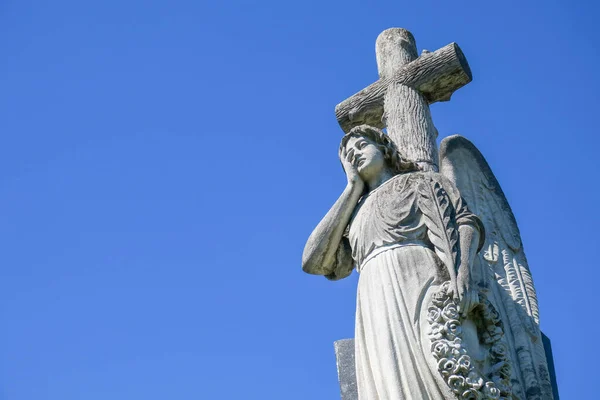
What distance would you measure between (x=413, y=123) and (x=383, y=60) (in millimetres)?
1093

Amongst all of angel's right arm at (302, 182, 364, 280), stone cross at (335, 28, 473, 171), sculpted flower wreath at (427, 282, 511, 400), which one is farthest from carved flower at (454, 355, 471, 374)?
stone cross at (335, 28, 473, 171)

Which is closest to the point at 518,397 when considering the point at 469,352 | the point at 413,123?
the point at 469,352

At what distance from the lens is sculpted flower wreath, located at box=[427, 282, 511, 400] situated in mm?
7469

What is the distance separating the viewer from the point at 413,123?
9.99 metres

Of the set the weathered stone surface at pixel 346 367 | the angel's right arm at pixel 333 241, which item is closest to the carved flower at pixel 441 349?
the weathered stone surface at pixel 346 367

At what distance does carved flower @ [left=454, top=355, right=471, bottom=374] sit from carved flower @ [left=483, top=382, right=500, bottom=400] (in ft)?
0.56

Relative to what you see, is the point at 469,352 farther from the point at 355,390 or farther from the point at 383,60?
the point at 383,60

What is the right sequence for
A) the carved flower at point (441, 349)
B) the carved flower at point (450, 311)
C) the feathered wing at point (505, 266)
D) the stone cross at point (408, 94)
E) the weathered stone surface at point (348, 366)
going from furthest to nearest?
the stone cross at point (408, 94)
the weathered stone surface at point (348, 366)
the feathered wing at point (505, 266)
the carved flower at point (450, 311)
the carved flower at point (441, 349)

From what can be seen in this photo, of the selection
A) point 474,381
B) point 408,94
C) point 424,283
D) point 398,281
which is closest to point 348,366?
point 398,281

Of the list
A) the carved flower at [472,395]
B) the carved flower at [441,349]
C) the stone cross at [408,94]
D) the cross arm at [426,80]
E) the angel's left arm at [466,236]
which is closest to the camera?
the carved flower at [472,395]

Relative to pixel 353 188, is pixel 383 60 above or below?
above

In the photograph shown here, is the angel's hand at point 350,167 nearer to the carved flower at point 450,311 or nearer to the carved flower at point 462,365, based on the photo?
the carved flower at point 450,311

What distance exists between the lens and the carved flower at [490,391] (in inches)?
295

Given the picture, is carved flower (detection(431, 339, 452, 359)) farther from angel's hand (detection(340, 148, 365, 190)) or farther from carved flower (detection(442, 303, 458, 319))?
angel's hand (detection(340, 148, 365, 190))
